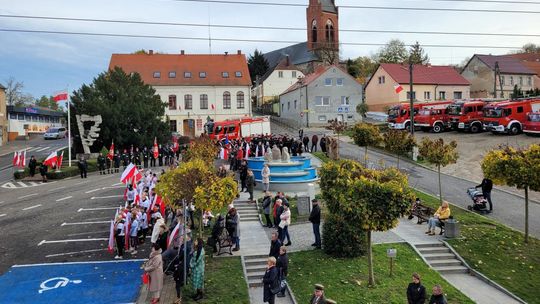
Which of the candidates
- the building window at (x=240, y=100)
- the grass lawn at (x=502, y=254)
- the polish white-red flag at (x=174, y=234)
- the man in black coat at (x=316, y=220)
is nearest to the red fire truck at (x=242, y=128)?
the building window at (x=240, y=100)

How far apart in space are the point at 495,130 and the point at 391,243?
2974cm

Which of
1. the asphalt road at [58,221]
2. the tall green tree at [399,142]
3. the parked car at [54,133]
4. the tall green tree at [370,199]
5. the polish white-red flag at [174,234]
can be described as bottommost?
the asphalt road at [58,221]

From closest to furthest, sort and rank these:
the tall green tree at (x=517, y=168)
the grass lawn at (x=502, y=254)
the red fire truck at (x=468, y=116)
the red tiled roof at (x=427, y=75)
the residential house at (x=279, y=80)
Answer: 1. the grass lawn at (x=502, y=254)
2. the tall green tree at (x=517, y=168)
3. the red fire truck at (x=468, y=116)
4. the red tiled roof at (x=427, y=75)
5. the residential house at (x=279, y=80)

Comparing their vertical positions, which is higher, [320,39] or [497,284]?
[320,39]

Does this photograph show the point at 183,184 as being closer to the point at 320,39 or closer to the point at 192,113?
the point at 192,113

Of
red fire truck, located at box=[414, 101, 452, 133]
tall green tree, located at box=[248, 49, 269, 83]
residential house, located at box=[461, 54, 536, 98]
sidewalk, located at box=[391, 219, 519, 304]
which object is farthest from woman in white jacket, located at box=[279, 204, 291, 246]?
tall green tree, located at box=[248, 49, 269, 83]

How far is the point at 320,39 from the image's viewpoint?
90.0 meters

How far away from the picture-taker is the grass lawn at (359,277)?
12.7 m

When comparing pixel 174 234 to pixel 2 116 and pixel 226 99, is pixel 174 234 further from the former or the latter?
pixel 226 99

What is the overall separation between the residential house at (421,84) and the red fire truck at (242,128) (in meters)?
25.8

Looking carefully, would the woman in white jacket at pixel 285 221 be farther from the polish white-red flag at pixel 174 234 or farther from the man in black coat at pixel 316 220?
the polish white-red flag at pixel 174 234

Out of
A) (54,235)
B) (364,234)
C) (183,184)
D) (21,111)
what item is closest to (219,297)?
(183,184)

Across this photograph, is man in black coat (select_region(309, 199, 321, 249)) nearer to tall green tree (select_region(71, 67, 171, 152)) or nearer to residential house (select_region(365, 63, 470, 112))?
tall green tree (select_region(71, 67, 171, 152))

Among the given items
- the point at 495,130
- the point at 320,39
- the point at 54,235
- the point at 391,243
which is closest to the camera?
the point at 391,243
